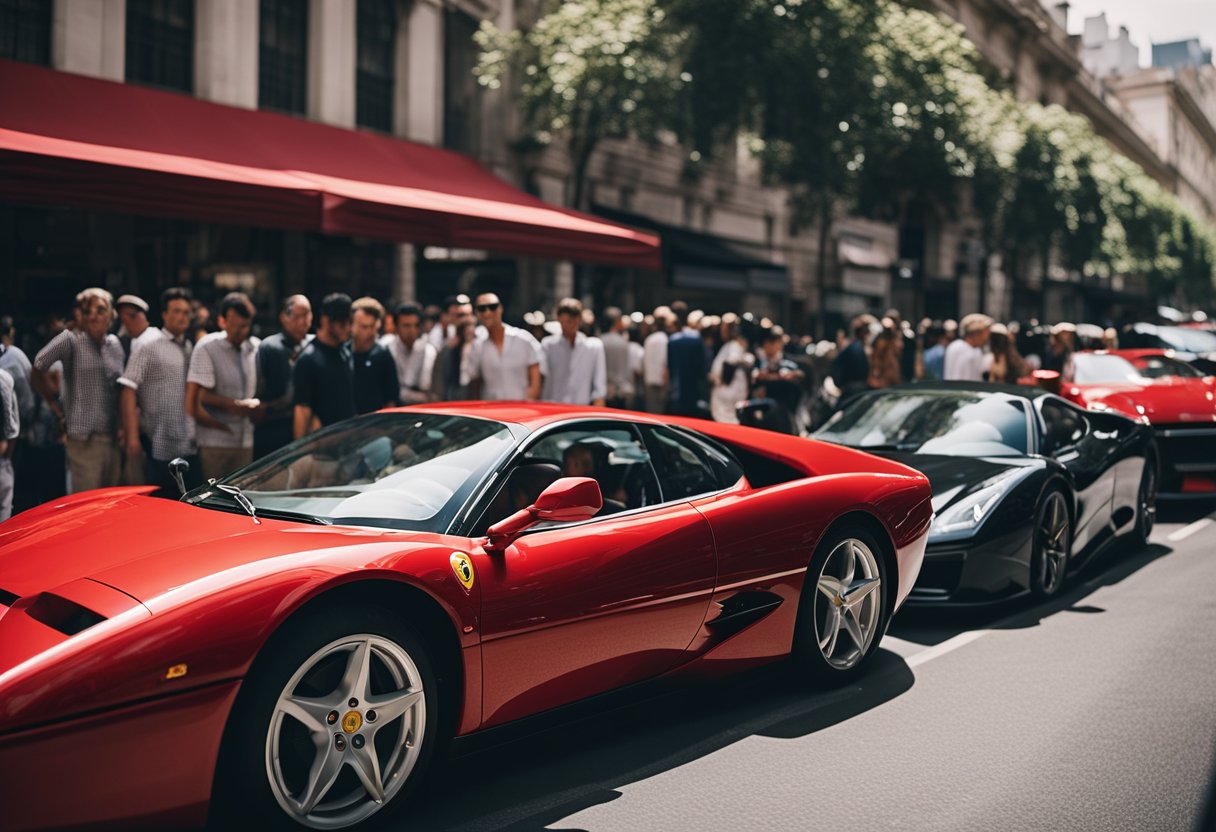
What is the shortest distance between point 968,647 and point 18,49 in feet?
35.5

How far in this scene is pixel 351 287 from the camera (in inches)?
637

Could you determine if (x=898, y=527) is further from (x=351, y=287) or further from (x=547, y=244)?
(x=351, y=287)

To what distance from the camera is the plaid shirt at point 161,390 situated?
7.55 meters

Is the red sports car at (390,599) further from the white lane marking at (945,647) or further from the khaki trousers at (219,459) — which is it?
the khaki trousers at (219,459)

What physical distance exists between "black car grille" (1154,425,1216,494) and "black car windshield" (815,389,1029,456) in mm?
3591

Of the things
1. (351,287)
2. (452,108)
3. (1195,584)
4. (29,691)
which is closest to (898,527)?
(1195,584)

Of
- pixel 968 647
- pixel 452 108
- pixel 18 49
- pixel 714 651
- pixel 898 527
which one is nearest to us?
pixel 714 651

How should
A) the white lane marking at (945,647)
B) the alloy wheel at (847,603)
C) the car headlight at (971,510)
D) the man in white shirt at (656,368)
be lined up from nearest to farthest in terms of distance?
the alloy wheel at (847,603) → the white lane marking at (945,647) → the car headlight at (971,510) → the man in white shirt at (656,368)

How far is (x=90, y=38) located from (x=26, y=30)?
0.65 metres

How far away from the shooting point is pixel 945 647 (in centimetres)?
607

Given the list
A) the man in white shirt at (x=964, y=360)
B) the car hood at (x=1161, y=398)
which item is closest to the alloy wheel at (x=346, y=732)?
the car hood at (x=1161, y=398)

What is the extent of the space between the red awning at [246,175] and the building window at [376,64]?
3.14 feet

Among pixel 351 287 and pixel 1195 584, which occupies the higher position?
pixel 351 287

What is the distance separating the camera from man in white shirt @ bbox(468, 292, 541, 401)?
959 centimetres
